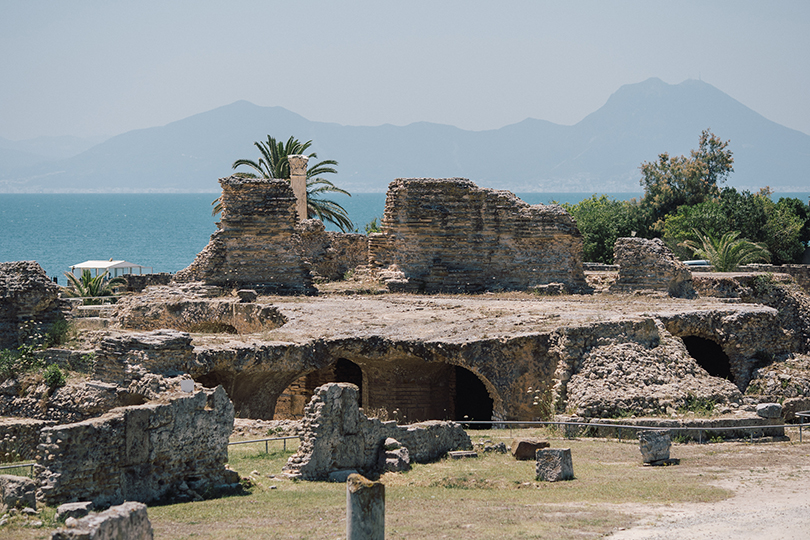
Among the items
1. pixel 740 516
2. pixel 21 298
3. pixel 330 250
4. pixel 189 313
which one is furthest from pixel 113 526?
pixel 330 250

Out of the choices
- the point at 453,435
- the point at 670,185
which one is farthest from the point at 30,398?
the point at 670,185

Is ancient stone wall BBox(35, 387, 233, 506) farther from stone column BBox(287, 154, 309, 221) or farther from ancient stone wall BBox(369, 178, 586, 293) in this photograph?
stone column BBox(287, 154, 309, 221)

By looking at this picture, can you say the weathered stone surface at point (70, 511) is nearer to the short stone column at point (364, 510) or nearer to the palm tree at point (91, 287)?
the short stone column at point (364, 510)

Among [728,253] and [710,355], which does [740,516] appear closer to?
[710,355]

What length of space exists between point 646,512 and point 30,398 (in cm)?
1454

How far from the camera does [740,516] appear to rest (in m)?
13.7

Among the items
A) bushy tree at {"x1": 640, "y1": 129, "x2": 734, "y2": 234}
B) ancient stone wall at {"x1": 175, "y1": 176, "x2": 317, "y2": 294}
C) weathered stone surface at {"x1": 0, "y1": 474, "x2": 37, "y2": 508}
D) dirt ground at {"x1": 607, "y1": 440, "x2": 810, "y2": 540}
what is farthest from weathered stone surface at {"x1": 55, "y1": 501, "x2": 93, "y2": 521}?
bushy tree at {"x1": 640, "y1": 129, "x2": 734, "y2": 234}

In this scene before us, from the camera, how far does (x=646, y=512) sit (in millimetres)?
14078

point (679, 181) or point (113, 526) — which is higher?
point (679, 181)

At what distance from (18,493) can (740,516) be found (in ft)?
32.2

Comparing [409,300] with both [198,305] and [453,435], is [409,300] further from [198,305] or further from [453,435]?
[453,435]

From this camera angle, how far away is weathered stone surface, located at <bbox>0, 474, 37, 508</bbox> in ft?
45.5

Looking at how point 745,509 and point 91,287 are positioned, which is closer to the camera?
point 745,509

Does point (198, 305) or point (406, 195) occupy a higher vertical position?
point (406, 195)
